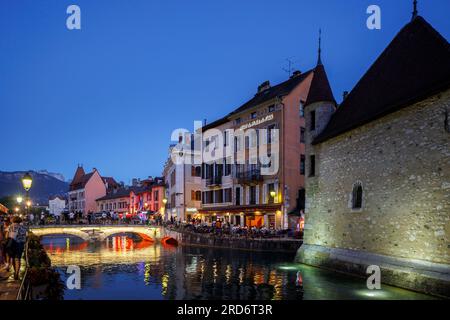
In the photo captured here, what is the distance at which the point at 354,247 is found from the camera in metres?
19.3

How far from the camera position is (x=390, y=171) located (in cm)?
1689

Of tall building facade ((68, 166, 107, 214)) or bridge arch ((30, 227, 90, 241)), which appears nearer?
bridge arch ((30, 227, 90, 241))

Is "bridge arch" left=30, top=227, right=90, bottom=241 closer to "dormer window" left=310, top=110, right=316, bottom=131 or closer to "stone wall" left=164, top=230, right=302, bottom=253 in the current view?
"stone wall" left=164, top=230, right=302, bottom=253

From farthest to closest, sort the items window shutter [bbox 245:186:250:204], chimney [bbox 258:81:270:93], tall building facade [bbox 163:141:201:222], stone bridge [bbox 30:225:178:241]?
tall building facade [bbox 163:141:201:222] → chimney [bbox 258:81:270:93] → stone bridge [bbox 30:225:178:241] → window shutter [bbox 245:186:250:204]

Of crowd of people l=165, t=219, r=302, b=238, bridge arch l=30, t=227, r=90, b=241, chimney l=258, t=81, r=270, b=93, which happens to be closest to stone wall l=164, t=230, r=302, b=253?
crowd of people l=165, t=219, r=302, b=238

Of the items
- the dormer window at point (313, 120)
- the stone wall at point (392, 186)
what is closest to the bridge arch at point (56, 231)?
the stone wall at point (392, 186)

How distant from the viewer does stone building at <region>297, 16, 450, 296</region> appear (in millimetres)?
14227

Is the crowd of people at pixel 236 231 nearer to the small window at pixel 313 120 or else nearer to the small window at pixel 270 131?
the small window at pixel 270 131

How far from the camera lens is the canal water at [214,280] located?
51.8ft

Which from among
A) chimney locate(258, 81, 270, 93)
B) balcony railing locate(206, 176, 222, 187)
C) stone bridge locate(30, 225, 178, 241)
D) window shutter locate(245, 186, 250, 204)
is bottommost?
stone bridge locate(30, 225, 178, 241)

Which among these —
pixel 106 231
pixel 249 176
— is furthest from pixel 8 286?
pixel 106 231

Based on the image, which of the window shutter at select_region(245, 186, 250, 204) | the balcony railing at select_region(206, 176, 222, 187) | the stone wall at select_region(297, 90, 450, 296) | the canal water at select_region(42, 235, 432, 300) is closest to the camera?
the stone wall at select_region(297, 90, 450, 296)

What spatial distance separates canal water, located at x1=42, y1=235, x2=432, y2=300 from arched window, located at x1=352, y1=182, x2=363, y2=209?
345 cm
